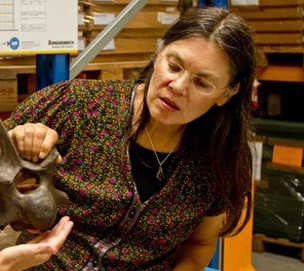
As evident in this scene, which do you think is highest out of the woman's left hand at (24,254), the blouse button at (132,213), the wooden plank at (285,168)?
the woman's left hand at (24,254)

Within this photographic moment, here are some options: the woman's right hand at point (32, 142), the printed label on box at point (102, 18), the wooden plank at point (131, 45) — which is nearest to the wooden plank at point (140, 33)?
the wooden plank at point (131, 45)

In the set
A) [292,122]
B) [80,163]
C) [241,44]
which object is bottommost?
[292,122]

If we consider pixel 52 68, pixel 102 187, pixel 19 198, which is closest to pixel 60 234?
pixel 19 198

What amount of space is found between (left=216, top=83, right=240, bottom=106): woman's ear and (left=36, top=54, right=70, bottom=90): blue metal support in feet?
2.21

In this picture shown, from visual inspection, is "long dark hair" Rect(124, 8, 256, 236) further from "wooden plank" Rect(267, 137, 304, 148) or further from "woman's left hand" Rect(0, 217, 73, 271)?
"wooden plank" Rect(267, 137, 304, 148)

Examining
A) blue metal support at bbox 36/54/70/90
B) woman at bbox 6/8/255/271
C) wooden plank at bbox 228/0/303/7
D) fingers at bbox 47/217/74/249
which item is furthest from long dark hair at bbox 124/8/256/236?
wooden plank at bbox 228/0/303/7

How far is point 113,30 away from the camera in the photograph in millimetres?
2609

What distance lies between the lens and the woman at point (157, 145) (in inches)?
69.6

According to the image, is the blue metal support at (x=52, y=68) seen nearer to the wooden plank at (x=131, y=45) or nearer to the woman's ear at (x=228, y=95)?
the woman's ear at (x=228, y=95)

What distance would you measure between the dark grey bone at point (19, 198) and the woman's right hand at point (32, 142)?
0.10 ft

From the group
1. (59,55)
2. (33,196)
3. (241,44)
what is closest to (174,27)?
(241,44)

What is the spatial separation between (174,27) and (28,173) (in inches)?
27.4

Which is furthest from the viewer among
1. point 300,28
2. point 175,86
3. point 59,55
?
point 300,28

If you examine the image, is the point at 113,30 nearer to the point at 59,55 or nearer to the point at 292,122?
the point at 59,55
